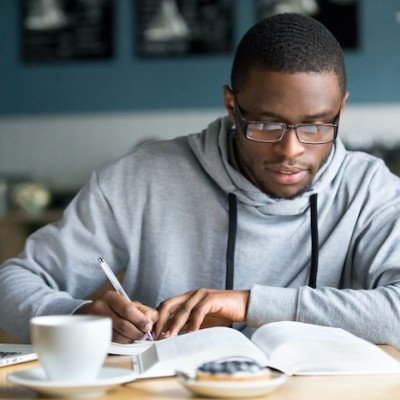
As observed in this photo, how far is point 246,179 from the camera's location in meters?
1.90

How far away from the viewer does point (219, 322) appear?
1.65 metres

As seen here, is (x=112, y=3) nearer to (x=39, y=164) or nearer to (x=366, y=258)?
(x=39, y=164)

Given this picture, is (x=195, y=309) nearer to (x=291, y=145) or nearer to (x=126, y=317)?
(x=126, y=317)

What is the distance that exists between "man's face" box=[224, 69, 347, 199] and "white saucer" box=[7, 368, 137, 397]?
71cm

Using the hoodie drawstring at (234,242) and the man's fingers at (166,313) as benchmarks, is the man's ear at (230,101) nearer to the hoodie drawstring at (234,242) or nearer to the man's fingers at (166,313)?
the hoodie drawstring at (234,242)

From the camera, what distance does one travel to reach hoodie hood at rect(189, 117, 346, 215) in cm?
189

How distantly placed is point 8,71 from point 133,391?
4211 mm

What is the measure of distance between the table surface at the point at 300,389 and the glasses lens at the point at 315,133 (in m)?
0.61

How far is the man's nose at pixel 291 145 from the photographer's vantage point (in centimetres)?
168

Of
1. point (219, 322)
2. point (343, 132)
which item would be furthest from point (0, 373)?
point (343, 132)

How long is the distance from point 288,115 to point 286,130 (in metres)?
0.03

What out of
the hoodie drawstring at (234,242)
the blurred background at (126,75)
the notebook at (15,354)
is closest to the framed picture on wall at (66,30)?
the blurred background at (126,75)

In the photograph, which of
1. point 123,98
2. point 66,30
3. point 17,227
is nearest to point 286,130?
point 17,227

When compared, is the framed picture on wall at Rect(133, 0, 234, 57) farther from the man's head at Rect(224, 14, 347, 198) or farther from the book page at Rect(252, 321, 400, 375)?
the book page at Rect(252, 321, 400, 375)
